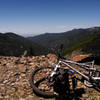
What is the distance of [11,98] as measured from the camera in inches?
199

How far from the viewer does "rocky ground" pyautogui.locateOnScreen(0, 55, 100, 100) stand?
520cm

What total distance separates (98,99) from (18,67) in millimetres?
5179

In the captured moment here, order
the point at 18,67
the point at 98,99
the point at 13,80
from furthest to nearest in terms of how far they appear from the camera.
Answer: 1. the point at 18,67
2. the point at 13,80
3. the point at 98,99

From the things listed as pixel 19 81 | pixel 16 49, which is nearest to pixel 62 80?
pixel 19 81

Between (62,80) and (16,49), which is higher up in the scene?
(62,80)

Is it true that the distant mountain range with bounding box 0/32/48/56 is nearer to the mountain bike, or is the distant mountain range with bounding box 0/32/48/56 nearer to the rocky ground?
the rocky ground

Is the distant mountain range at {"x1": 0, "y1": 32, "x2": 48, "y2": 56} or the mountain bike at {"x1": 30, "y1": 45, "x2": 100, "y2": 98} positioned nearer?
the mountain bike at {"x1": 30, "y1": 45, "x2": 100, "y2": 98}

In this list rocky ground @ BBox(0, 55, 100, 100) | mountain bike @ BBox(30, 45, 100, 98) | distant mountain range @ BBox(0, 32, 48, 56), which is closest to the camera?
mountain bike @ BBox(30, 45, 100, 98)

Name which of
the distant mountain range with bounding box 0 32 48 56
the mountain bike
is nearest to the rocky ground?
the mountain bike

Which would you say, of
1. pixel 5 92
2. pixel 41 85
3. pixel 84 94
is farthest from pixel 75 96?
pixel 5 92

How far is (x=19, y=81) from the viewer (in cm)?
631

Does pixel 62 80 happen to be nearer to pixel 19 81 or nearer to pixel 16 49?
pixel 19 81

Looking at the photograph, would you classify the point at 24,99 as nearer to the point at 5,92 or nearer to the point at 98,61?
the point at 5,92

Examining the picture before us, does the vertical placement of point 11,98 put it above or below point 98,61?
below
